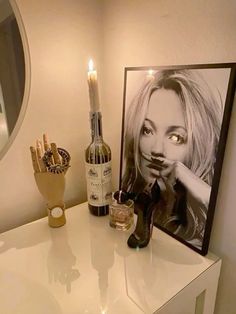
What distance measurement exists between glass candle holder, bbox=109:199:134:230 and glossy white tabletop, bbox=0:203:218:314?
2 centimetres

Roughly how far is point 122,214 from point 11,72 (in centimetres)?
52

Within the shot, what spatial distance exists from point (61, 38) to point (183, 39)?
38 cm

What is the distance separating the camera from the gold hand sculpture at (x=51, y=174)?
0.69 meters

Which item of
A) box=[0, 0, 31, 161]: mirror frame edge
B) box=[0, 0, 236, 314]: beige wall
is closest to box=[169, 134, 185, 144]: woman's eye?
box=[0, 0, 236, 314]: beige wall

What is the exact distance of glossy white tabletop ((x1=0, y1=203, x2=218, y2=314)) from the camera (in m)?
0.49

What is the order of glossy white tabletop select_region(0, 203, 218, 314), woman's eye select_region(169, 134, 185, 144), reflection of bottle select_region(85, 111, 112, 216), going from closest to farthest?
1. glossy white tabletop select_region(0, 203, 218, 314)
2. woman's eye select_region(169, 134, 185, 144)
3. reflection of bottle select_region(85, 111, 112, 216)

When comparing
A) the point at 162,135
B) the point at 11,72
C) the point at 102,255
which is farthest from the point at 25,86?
the point at 102,255

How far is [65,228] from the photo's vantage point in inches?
29.2

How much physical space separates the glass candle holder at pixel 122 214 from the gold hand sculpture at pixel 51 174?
0.53ft

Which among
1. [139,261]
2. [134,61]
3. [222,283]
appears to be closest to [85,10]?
[134,61]

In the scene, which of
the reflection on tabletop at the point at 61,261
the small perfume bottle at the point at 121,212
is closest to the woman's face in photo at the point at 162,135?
the small perfume bottle at the point at 121,212

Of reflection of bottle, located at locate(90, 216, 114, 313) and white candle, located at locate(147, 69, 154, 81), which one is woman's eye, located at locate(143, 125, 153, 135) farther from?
reflection of bottle, located at locate(90, 216, 114, 313)

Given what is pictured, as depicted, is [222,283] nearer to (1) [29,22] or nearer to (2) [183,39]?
(2) [183,39]

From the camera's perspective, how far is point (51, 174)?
2.27 feet
